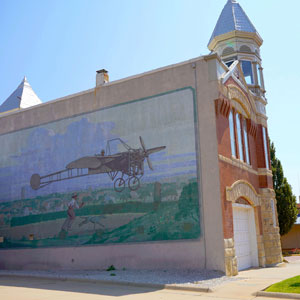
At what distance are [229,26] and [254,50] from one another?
2.02 m

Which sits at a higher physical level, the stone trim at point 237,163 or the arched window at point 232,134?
the arched window at point 232,134

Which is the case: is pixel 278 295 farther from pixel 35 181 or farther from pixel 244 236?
pixel 35 181

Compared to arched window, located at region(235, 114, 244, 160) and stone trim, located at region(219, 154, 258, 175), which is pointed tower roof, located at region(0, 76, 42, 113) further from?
stone trim, located at region(219, 154, 258, 175)

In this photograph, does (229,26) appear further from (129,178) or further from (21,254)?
(21,254)

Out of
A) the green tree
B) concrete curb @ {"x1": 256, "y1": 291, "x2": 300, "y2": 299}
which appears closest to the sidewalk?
concrete curb @ {"x1": 256, "y1": 291, "x2": 300, "y2": 299}

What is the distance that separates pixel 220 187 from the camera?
49.7ft

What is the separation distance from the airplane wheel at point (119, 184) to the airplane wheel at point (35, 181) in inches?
196

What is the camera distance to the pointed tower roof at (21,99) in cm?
2859

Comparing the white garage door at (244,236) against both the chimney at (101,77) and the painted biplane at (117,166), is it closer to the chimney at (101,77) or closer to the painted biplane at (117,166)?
the painted biplane at (117,166)

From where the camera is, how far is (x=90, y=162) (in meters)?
18.7

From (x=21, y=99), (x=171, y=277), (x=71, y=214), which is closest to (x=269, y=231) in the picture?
(x=171, y=277)

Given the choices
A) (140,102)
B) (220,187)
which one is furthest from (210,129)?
(140,102)

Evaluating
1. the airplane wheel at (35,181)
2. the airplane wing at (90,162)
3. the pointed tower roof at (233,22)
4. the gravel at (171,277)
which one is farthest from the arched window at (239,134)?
the airplane wheel at (35,181)

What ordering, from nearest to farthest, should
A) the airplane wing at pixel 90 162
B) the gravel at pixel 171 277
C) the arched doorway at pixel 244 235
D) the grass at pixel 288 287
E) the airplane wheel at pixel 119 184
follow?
the grass at pixel 288 287, the gravel at pixel 171 277, the arched doorway at pixel 244 235, the airplane wheel at pixel 119 184, the airplane wing at pixel 90 162
